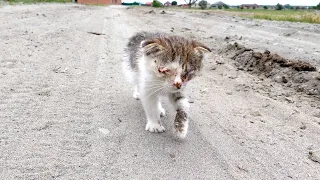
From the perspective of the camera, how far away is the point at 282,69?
21.8 ft

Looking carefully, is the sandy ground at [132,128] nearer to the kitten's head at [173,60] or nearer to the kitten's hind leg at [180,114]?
the kitten's hind leg at [180,114]

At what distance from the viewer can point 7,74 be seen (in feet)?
18.6

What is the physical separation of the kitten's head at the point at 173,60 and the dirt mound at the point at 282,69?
283 centimetres

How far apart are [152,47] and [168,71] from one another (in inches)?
12.6

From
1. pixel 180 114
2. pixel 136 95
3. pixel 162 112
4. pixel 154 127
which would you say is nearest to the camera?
pixel 180 114

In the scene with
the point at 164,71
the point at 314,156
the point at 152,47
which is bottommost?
the point at 314,156

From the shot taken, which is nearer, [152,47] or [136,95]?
[152,47]

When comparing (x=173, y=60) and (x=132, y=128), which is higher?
(x=173, y=60)

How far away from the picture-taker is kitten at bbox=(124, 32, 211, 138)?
11.2ft

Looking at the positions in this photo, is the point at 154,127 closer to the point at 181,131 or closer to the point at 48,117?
the point at 181,131

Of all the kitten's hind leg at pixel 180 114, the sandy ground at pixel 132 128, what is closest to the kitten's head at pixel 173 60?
the kitten's hind leg at pixel 180 114

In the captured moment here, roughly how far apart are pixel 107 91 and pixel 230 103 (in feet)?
6.12

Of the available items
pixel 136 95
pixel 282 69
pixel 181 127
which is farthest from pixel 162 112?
pixel 282 69

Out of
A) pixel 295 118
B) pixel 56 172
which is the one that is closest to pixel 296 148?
pixel 295 118
